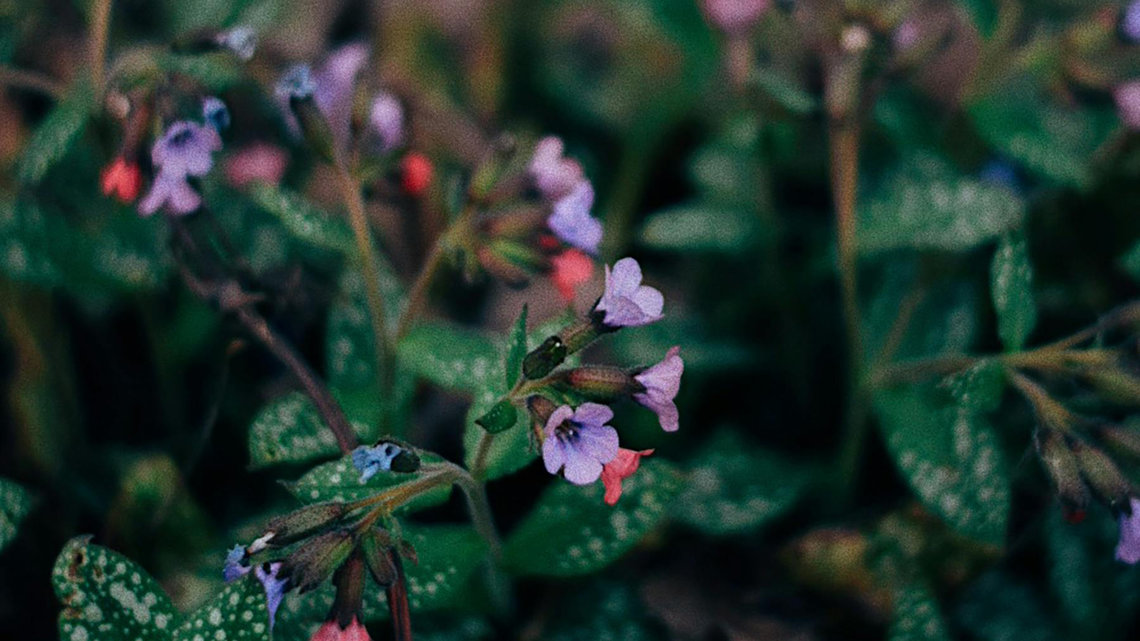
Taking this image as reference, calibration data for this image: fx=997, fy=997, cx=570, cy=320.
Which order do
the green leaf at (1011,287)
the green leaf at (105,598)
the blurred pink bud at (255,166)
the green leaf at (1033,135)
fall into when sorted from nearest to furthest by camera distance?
the green leaf at (105,598) → the green leaf at (1011,287) → the green leaf at (1033,135) → the blurred pink bud at (255,166)

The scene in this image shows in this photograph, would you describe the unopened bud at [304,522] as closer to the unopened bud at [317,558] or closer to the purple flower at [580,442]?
the unopened bud at [317,558]

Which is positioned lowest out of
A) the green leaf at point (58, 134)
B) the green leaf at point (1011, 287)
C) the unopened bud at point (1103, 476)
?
the unopened bud at point (1103, 476)

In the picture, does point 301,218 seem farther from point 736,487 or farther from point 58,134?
point 736,487

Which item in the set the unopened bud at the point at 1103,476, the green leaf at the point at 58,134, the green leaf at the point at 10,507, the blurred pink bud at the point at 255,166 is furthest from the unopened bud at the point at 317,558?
the blurred pink bud at the point at 255,166

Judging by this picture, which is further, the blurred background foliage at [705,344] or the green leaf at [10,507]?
the blurred background foliage at [705,344]

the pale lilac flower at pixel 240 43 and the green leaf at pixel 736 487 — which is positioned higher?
the pale lilac flower at pixel 240 43

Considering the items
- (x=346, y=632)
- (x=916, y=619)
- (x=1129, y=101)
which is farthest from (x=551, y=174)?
(x=1129, y=101)

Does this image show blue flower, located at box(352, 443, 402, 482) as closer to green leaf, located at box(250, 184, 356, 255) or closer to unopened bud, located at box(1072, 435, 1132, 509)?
green leaf, located at box(250, 184, 356, 255)
